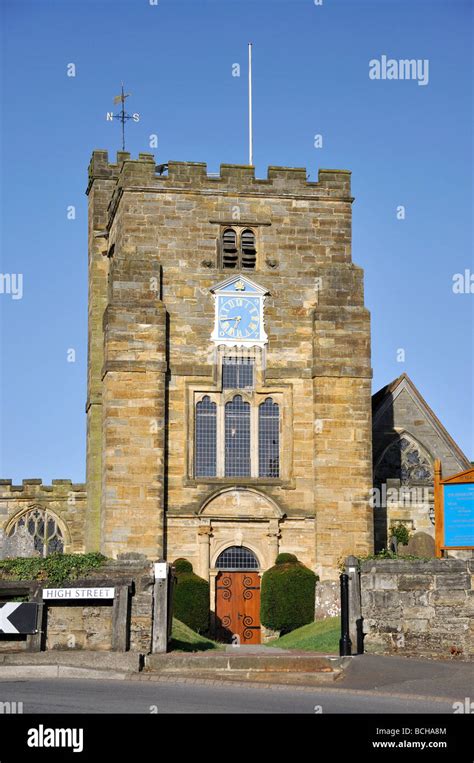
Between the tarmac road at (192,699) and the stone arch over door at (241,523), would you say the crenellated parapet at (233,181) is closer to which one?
the stone arch over door at (241,523)

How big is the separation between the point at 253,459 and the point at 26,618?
13.9 m

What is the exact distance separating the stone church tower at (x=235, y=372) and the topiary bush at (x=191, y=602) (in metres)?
1.00

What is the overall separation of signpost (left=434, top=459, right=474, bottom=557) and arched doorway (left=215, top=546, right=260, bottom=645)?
9.29 metres

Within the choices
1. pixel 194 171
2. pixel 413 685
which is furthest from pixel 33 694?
pixel 194 171

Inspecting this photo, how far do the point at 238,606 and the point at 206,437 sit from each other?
15.3 ft

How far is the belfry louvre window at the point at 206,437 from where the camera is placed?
37.3 m

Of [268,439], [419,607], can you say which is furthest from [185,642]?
[268,439]

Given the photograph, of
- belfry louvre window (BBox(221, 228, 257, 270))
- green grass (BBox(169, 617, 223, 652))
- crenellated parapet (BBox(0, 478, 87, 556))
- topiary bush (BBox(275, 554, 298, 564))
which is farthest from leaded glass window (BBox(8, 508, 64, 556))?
green grass (BBox(169, 617, 223, 652))

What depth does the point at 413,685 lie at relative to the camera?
21.6m

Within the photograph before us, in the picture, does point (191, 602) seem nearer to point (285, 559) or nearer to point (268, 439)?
point (285, 559)

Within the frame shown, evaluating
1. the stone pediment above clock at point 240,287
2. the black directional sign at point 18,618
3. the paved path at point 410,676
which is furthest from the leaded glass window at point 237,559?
the black directional sign at point 18,618

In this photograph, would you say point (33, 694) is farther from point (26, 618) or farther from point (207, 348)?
point (207, 348)

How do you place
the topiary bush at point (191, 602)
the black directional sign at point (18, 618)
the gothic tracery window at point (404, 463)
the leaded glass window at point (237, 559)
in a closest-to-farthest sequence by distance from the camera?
the black directional sign at point (18, 618) → the topiary bush at point (191, 602) → the leaded glass window at point (237, 559) → the gothic tracery window at point (404, 463)
